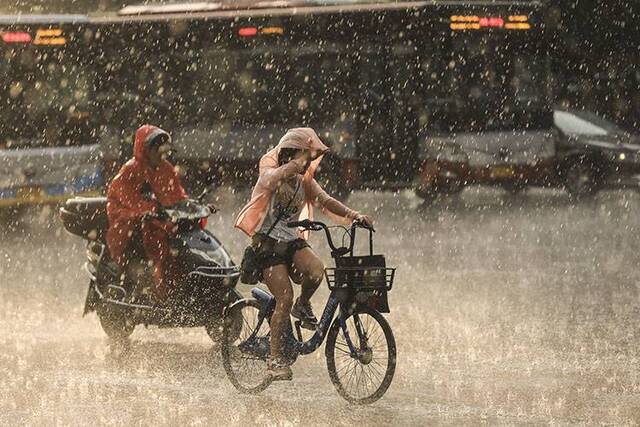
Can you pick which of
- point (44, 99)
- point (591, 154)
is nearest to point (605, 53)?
point (591, 154)

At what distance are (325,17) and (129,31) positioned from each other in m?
3.26

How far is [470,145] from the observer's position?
23.8 metres

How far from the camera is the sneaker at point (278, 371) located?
8609 millimetres

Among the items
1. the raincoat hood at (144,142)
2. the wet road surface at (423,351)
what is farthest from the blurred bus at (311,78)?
the raincoat hood at (144,142)

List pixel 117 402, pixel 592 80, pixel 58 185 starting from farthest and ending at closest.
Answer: pixel 592 80 → pixel 58 185 → pixel 117 402

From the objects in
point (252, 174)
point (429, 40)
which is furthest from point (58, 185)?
point (429, 40)

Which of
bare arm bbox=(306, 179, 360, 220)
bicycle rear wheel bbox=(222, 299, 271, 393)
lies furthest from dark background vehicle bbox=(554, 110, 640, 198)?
bare arm bbox=(306, 179, 360, 220)

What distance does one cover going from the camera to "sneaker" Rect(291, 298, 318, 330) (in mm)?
8633

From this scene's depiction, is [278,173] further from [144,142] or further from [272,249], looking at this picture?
[144,142]

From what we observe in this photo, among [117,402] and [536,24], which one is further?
→ [536,24]

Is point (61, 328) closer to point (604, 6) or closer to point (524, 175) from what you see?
point (524, 175)

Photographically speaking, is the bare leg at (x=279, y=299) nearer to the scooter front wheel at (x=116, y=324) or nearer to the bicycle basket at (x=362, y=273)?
the bicycle basket at (x=362, y=273)

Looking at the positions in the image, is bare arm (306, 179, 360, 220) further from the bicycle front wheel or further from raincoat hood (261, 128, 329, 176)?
the bicycle front wheel

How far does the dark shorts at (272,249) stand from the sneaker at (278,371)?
1.76 ft
